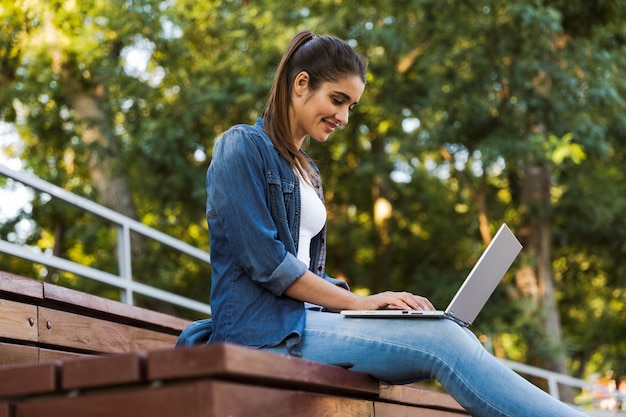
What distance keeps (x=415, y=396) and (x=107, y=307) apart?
1.01 metres

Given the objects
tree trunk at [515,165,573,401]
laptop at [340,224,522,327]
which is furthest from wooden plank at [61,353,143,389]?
tree trunk at [515,165,573,401]

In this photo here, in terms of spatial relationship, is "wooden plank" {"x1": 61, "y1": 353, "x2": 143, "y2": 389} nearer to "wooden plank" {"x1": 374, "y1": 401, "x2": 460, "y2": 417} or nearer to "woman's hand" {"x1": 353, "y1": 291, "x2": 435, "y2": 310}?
"woman's hand" {"x1": 353, "y1": 291, "x2": 435, "y2": 310}

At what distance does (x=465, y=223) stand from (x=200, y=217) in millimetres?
3720

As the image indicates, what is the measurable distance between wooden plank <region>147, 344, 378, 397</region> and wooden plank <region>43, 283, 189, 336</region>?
3.47ft

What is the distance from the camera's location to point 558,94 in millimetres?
10383

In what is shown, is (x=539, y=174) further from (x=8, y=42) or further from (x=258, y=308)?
(x=258, y=308)

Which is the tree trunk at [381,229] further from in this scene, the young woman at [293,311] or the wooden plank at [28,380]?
the wooden plank at [28,380]

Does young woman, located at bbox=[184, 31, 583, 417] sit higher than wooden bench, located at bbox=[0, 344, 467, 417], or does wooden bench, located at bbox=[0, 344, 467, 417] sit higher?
young woman, located at bbox=[184, 31, 583, 417]

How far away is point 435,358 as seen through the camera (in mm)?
2359

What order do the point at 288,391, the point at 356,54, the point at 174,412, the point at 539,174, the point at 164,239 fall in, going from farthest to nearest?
the point at 539,174 → the point at 164,239 → the point at 356,54 → the point at 288,391 → the point at 174,412

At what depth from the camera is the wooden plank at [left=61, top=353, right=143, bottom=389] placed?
1.75 meters

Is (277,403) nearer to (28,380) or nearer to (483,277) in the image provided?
(28,380)

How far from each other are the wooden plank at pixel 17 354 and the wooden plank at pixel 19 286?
0.49 ft

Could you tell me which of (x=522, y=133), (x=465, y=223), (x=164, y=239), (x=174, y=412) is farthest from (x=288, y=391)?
(x=465, y=223)
